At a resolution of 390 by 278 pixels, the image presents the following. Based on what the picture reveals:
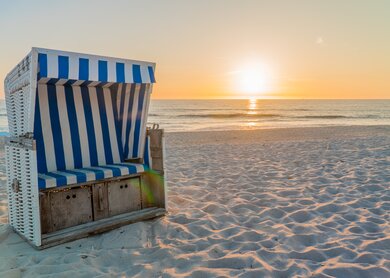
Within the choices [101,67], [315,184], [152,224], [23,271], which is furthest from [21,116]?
[315,184]

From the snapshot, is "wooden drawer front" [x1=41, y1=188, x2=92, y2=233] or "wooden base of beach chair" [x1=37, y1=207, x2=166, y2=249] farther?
"wooden drawer front" [x1=41, y1=188, x2=92, y2=233]

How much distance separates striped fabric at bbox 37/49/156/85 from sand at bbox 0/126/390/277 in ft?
5.84

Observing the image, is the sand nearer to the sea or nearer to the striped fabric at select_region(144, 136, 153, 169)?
the striped fabric at select_region(144, 136, 153, 169)

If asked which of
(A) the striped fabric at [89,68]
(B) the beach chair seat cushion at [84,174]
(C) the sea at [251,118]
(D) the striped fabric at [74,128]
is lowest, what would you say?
(C) the sea at [251,118]

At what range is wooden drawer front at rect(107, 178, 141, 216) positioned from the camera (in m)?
4.28

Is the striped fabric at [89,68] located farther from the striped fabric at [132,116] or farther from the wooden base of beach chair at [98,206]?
the wooden base of beach chair at [98,206]

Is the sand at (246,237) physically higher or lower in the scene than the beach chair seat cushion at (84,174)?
lower

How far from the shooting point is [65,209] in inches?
154

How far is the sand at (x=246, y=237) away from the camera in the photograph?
3.05m

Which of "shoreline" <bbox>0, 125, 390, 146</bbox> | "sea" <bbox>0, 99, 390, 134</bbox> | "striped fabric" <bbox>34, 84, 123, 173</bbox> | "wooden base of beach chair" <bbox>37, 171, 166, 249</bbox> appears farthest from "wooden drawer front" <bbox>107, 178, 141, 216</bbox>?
"sea" <bbox>0, 99, 390, 134</bbox>

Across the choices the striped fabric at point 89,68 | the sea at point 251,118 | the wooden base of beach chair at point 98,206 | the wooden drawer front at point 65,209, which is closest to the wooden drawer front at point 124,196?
the wooden base of beach chair at point 98,206

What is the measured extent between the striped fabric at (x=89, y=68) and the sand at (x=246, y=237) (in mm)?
1780

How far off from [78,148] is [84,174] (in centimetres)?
68

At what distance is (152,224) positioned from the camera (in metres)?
4.23
